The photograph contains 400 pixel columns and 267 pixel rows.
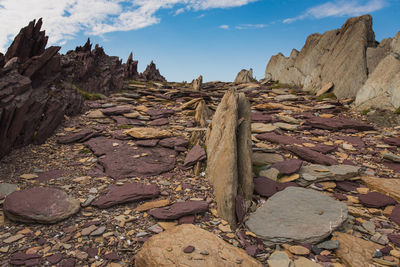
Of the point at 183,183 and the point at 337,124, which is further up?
the point at 337,124

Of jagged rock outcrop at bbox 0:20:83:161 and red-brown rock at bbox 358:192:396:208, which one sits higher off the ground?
jagged rock outcrop at bbox 0:20:83:161

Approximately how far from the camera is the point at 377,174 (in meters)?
7.11

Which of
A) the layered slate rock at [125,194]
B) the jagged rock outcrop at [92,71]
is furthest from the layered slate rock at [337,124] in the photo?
the jagged rock outcrop at [92,71]

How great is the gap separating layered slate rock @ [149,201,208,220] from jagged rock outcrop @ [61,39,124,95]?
9.98 m

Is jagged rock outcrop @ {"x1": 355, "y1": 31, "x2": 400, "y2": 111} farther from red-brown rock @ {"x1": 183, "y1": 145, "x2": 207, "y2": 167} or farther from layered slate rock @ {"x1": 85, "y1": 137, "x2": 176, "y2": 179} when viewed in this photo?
layered slate rock @ {"x1": 85, "y1": 137, "x2": 176, "y2": 179}

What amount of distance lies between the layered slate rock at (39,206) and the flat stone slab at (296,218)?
12.1ft

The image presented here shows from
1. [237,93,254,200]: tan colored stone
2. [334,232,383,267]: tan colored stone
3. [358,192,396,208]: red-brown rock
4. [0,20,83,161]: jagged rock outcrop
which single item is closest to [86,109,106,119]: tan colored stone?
[0,20,83,161]: jagged rock outcrop

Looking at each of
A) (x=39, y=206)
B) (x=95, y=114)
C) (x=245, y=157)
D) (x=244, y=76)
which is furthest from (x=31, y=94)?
(x=244, y=76)

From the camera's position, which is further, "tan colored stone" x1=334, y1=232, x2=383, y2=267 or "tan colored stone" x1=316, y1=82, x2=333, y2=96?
"tan colored stone" x1=316, y1=82, x2=333, y2=96

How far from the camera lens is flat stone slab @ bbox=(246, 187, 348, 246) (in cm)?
438

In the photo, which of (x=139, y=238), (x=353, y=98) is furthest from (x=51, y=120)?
(x=353, y=98)

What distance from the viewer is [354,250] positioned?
4152 mm

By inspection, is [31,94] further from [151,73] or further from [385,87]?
[151,73]

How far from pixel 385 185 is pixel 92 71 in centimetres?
1650
